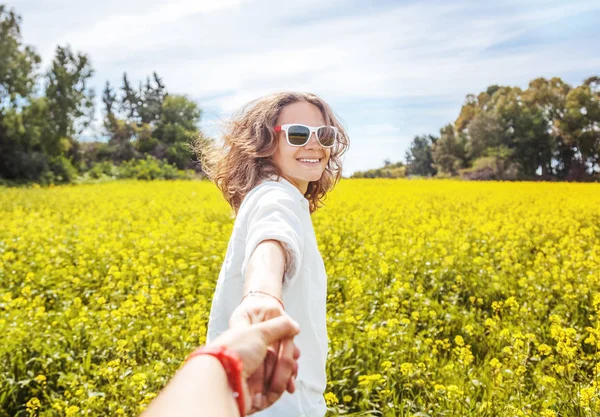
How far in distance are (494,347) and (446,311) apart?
0.60 metres

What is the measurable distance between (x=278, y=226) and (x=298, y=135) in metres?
0.53

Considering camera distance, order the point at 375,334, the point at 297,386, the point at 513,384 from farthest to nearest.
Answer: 1. the point at 375,334
2. the point at 513,384
3. the point at 297,386

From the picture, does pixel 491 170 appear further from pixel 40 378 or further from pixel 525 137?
pixel 40 378

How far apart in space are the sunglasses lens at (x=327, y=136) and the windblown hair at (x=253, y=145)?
64mm

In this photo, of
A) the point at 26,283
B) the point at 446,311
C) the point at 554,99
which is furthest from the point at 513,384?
the point at 554,99

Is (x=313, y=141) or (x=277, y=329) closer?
(x=277, y=329)

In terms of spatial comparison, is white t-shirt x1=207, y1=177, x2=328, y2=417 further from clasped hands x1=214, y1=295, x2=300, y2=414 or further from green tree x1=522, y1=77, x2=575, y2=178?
green tree x1=522, y1=77, x2=575, y2=178

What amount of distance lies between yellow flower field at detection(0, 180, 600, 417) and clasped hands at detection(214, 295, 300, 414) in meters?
1.80

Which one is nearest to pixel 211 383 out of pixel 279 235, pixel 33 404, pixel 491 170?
pixel 279 235

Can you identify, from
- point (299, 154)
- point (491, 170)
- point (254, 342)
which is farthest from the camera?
point (491, 170)

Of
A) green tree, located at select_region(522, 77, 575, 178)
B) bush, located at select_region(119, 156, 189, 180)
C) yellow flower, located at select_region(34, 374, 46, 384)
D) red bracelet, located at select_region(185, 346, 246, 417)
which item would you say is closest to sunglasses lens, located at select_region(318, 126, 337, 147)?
red bracelet, located at select_region(185, 346, 246, 417)

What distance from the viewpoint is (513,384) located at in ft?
8.66

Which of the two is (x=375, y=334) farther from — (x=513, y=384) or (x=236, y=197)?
(x=236, y=197)

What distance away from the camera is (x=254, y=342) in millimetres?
680
